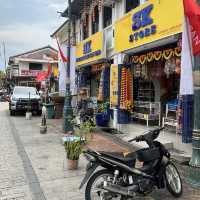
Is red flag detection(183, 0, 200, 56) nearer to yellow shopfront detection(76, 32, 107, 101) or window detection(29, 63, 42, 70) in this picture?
yellow shopfront detection(76, 32, 107, 101)

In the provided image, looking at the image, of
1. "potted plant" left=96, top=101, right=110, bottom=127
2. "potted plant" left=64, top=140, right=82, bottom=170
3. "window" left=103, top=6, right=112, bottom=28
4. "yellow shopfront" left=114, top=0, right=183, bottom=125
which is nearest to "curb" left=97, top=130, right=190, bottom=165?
"potted plant" left=96, top=101, right=110, bottom=127

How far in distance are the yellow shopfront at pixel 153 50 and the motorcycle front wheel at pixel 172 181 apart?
3.55 m

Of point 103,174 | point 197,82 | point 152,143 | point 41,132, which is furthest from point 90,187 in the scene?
point 41,132

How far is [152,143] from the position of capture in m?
4.94

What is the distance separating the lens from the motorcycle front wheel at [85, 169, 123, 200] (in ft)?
14.9

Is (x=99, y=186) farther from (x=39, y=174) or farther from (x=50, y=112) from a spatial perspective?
(x=50, y=112)

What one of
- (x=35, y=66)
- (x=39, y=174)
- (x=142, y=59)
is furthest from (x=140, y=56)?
(x=35, y=66)

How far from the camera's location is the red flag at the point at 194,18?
192 inches

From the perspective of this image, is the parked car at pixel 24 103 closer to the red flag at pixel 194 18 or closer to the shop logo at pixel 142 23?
the shop logo at pixel 142 23

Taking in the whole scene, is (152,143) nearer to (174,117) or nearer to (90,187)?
(90,187)

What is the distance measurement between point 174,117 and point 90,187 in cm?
542

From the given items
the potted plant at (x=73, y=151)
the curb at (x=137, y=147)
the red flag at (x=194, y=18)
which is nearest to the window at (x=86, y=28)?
the curb at (x=137, y=147)

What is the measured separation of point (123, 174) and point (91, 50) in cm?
995

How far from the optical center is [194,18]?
193 inches
